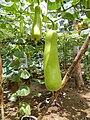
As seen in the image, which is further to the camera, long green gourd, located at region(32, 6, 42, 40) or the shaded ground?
the shaded ground

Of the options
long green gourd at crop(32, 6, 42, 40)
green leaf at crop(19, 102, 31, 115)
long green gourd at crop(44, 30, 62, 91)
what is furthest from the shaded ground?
long green gourd at crop(44, 30, 62, 91)

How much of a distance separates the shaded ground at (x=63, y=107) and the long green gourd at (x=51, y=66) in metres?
2.16

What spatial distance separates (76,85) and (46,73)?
12.0ft

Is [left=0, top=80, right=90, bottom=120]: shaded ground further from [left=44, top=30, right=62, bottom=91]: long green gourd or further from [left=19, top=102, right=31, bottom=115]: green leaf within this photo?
Result: [left=44, top=30, right=62, bottom=91]: long green gourd

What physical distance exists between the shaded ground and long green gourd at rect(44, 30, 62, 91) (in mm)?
2159

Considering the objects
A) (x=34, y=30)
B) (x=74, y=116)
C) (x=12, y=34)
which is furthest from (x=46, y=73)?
(x=74, y=116)

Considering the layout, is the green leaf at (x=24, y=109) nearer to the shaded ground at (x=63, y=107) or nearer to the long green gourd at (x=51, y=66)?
the shaded ground at (x=63, y=107)

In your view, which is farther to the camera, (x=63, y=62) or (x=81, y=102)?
(x=63, y=62)

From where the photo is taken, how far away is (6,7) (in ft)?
3.73

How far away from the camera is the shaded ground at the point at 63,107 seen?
108 inches

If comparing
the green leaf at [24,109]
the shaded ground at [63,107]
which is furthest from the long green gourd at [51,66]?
the shaded ground at [63,107]

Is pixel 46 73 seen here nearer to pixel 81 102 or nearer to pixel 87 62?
pixel 81 102

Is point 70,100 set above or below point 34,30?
below

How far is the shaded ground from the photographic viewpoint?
2734mm
